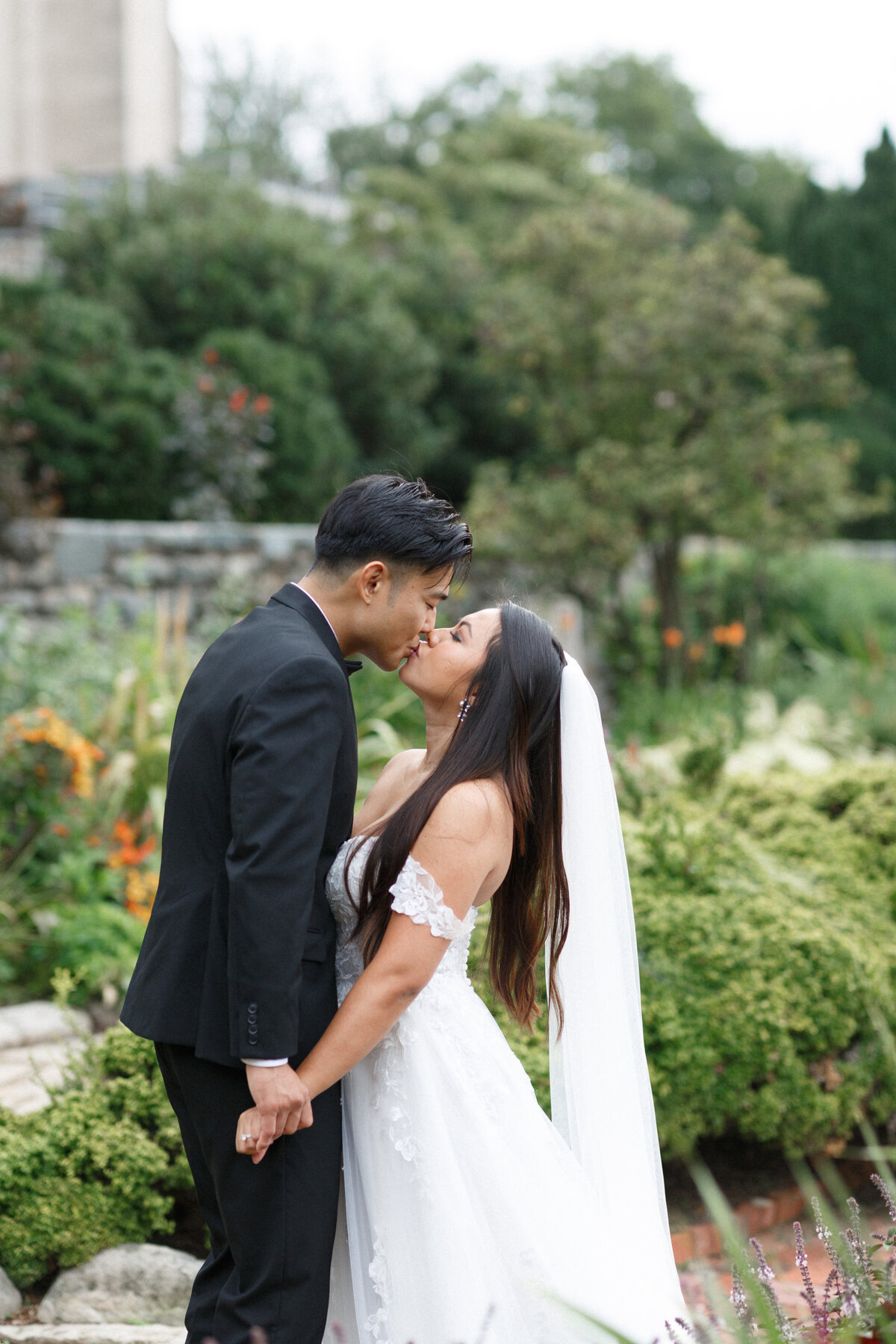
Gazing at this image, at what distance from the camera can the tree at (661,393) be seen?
9227 millimetres

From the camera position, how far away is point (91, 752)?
4.78 metres

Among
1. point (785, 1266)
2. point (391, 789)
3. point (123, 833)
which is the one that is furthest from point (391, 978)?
point (123, 833)

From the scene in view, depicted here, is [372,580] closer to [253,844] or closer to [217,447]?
[253,844]

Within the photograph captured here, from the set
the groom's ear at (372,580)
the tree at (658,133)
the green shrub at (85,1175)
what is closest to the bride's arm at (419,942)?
the groom's ear at (372,580)

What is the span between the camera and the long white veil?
251 centimetres

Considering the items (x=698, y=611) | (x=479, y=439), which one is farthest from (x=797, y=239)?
(x=698, y=611)

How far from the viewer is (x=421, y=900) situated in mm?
2154

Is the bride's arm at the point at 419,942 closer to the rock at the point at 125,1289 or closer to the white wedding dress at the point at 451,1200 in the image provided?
the white wedding dress at the point at 451,1200

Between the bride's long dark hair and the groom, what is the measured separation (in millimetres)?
128

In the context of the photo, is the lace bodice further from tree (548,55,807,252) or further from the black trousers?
tree (548,55,807,252)

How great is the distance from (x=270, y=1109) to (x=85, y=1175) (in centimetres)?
121

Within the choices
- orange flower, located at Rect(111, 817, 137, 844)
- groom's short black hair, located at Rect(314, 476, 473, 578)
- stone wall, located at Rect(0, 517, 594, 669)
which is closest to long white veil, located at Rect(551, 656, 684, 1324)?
groom's short black hair, located at Rect(314, 476, 473, 578)

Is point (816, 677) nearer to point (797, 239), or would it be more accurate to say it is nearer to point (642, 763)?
point (642, 763)

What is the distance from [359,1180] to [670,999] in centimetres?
141
